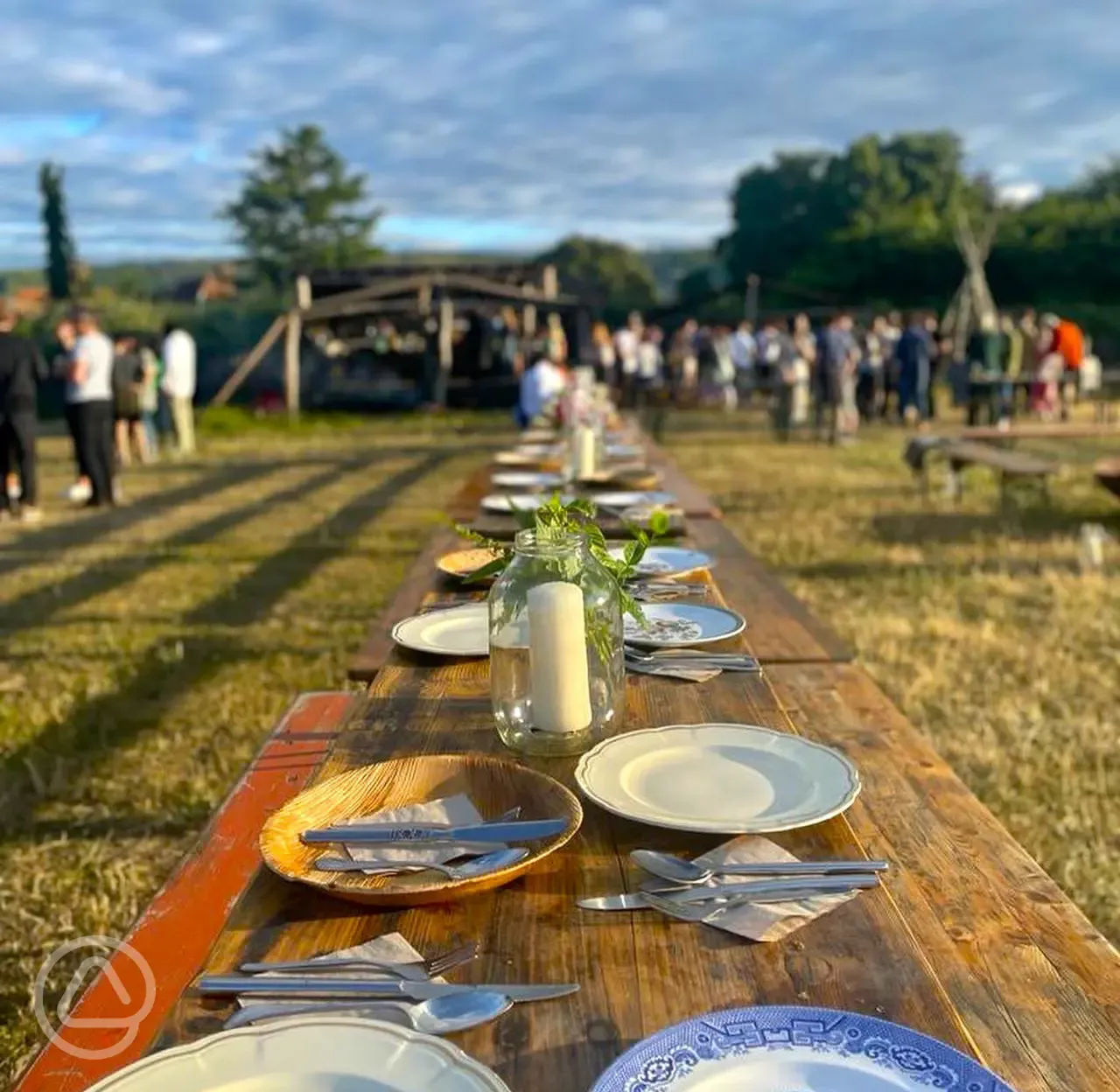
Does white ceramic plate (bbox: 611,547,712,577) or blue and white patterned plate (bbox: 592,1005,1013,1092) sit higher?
white ceramic plate (bbox: 611,547,712,577)

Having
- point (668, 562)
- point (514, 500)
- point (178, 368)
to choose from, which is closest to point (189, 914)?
point (668, 562)

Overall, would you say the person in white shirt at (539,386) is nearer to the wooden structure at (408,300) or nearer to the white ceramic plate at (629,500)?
the white ceramic plate at (629,500)

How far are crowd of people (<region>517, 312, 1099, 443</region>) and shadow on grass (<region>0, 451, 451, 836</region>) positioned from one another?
4054mm

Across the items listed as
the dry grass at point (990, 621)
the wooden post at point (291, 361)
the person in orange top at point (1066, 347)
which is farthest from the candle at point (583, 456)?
the wooden post at point (291, 361)

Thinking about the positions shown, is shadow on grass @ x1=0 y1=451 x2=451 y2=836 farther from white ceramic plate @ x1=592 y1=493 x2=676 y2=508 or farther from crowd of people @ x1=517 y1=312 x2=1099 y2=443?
crowd of people @ x1=517 y1=312 x2=1099 y2=443

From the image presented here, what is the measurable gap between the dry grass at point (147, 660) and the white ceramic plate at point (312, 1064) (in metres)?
1.70

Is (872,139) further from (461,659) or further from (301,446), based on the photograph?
(461,659)

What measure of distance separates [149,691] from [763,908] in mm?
3923

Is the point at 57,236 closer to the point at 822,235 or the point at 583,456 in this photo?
the point at 822,235

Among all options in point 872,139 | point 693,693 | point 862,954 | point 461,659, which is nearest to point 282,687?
point 461,659

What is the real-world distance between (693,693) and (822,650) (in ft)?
2.15

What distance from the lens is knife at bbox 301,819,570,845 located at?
4.24 feet

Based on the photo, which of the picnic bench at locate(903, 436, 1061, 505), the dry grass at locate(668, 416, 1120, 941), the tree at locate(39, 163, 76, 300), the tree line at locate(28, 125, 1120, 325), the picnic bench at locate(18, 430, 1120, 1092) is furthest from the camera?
the tree at locate(39, 163, 76, 300)

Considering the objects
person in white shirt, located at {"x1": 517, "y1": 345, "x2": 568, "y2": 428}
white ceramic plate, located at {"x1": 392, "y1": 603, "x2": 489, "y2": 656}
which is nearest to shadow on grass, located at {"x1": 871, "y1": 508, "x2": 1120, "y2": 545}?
person in white shirt, located at {"x1": 517, "y1": 345, "x2": 568, "y2": 428}
